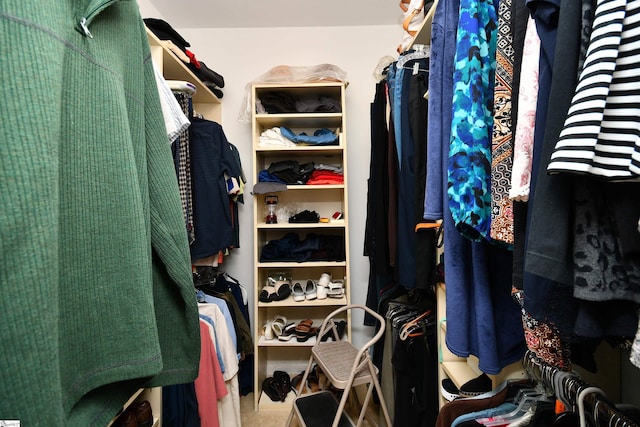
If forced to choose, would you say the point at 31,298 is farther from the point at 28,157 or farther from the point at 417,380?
the point at 417,380

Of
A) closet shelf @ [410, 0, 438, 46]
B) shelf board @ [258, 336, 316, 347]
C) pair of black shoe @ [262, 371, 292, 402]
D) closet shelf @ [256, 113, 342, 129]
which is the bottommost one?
pair of black shoe @ [262, 371, 292, 402]

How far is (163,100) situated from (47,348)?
57 centimetres

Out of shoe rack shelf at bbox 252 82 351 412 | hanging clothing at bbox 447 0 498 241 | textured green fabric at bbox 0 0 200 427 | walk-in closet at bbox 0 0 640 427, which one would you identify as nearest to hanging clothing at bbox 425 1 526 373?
walk-in closet at bbox 0 0 640 427

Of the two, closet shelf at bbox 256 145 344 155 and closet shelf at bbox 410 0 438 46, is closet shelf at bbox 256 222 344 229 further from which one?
closet shelf at bbox 410 0 438 46

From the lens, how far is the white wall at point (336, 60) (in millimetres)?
2400

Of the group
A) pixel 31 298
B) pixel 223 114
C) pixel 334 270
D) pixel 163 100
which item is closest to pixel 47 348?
pixel 31 298

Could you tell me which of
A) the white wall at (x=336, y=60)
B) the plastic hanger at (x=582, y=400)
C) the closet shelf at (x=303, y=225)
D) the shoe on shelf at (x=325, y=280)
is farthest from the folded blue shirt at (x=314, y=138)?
the plastic hanger at (x=582, y=400)

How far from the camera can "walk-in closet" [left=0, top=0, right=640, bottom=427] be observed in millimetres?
378

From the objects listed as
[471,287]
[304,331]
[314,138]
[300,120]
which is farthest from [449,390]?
[300,120]

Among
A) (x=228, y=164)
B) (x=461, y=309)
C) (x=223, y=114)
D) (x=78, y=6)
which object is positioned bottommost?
(x=461, y=309)

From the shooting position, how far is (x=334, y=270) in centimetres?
241

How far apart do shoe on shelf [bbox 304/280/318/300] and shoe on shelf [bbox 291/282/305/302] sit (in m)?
0.03

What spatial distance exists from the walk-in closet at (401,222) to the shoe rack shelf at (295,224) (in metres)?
0.38

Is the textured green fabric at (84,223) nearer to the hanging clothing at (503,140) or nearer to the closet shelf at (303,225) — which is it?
the hanging clothing at (503,140)
